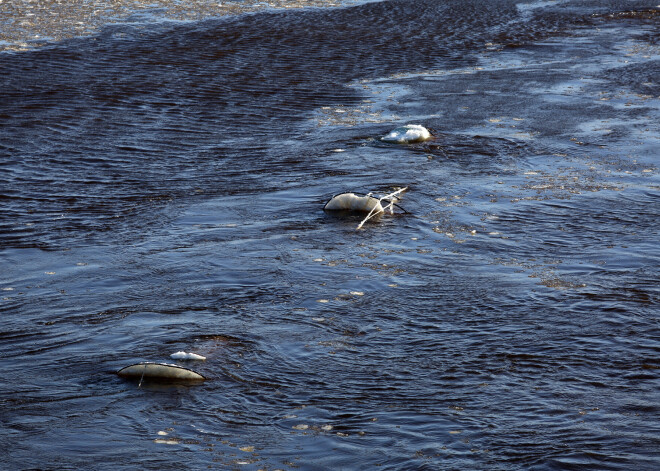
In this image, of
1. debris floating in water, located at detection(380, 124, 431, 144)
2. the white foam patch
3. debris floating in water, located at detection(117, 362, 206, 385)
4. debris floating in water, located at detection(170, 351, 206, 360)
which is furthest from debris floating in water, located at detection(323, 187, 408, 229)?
debris floating in water, located at detection(117, 362, 206, 385)

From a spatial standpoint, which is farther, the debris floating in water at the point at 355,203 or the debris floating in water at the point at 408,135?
the debris floating in water at the point at 408,135

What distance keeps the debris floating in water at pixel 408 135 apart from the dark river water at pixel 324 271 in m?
0.17

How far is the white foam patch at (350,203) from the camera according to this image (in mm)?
6605

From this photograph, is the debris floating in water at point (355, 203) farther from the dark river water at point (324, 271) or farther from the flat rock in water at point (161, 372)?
the flat rock in water at point (161, 372)

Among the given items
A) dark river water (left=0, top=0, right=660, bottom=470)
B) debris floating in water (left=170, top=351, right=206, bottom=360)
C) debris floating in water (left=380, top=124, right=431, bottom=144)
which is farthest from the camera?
debris floating in water (left=380, top=124, right=431, bottom=144)

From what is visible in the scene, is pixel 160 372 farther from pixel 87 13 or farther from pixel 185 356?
pixel 87 13

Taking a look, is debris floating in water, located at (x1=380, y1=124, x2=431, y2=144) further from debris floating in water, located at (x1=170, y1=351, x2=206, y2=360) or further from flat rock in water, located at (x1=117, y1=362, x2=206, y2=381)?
flat rock in water, located at (x1=117, y1=362, x2=206, y2=381)

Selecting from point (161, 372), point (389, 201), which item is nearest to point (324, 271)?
point (389, 201)

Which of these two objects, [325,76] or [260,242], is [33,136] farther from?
[325,76]

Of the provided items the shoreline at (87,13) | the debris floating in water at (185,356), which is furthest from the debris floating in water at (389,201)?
the shoreline at (87,13)

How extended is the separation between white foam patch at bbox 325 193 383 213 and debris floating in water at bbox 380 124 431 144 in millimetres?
2054

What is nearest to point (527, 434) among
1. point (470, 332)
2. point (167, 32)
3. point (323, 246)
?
point (470, 332)

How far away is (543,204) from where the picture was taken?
691 cm

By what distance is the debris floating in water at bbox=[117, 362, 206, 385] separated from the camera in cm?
417
